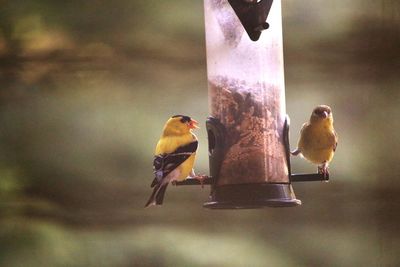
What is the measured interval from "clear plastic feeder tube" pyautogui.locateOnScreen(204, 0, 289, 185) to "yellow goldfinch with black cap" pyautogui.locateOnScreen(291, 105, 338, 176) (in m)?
Answer: 0.08

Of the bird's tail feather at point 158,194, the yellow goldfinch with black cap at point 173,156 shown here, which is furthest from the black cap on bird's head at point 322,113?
the bird's tail feather at point 158,194

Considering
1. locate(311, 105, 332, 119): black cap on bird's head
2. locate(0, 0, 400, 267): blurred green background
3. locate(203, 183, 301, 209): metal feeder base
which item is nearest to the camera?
locate(203, 183, 301, 209): metal feeder base

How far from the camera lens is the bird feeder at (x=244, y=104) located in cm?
299

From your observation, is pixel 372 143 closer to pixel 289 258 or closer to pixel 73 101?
pixel 289 258

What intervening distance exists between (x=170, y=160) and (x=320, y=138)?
1.39 feet

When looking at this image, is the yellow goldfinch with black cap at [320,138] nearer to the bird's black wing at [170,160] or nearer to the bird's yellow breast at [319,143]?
the bird's yellow breast at [319,143]

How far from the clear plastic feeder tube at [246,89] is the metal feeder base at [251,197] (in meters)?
0.07

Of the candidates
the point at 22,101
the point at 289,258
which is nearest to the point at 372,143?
the point at 289,258

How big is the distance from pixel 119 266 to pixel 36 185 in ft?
1.35

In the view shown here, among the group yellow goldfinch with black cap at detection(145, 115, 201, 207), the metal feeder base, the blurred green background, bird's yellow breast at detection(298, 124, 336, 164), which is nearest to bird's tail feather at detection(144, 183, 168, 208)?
yellow goldfinch with black cap at detection(145, 115, 201, 207)

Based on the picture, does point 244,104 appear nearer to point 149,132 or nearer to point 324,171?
Answer: point 324,171

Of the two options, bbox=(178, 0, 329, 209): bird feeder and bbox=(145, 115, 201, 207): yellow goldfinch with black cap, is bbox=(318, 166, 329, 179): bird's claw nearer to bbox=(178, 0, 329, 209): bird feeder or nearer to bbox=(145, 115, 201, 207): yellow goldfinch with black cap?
bbox=(178, 0, 329, 209): bird feeder

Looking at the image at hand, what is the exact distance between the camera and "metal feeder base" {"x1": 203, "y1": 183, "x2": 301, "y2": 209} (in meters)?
2.89

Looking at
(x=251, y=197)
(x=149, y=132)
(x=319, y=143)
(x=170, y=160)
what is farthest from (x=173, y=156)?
(x=149, y=132)
